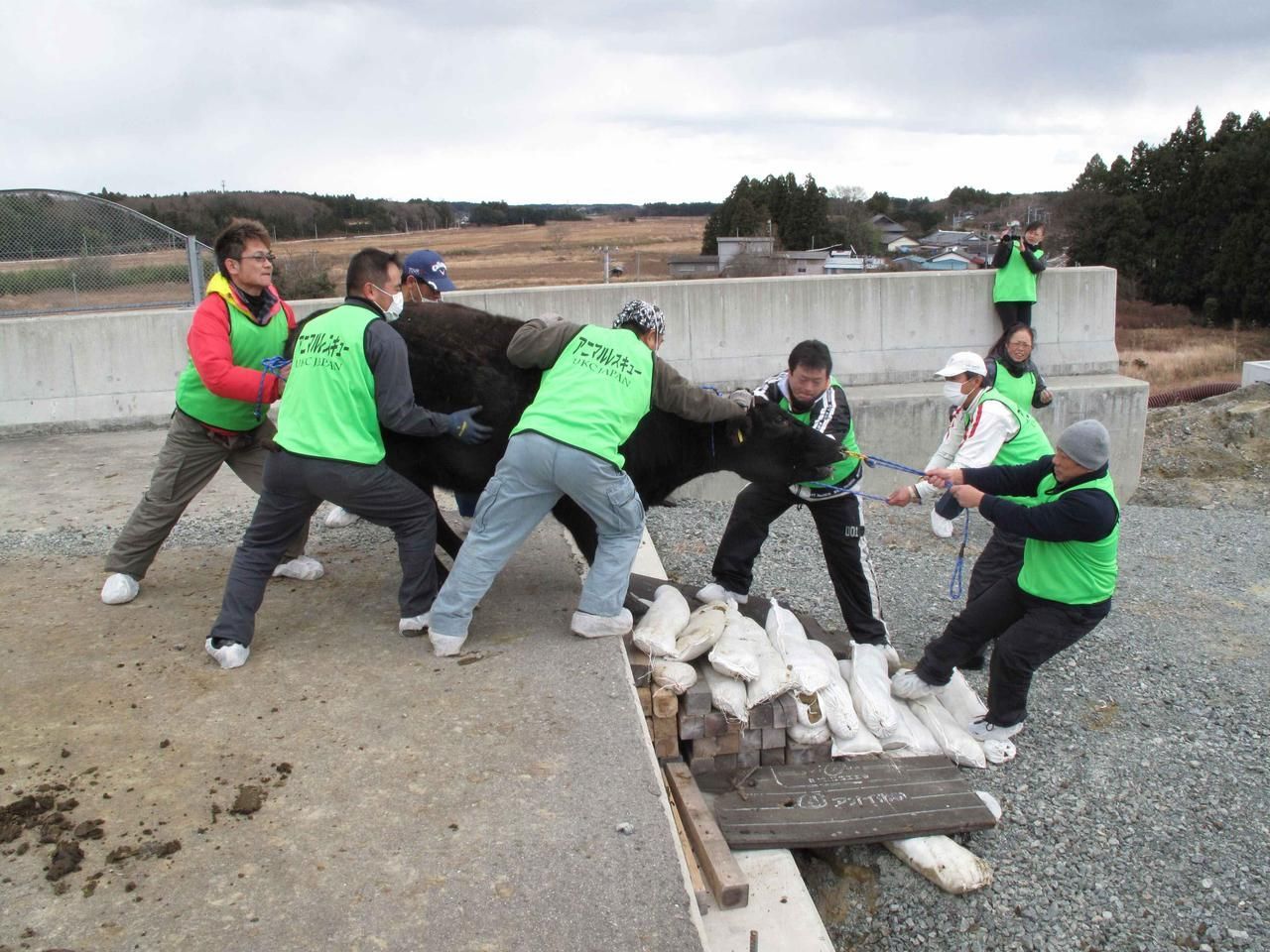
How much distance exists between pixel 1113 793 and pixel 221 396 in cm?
451

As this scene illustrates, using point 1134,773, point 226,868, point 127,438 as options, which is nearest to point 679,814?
point 226,868

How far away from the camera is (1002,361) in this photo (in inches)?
266

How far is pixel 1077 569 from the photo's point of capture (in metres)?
4.59

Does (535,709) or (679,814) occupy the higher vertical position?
(535,709)

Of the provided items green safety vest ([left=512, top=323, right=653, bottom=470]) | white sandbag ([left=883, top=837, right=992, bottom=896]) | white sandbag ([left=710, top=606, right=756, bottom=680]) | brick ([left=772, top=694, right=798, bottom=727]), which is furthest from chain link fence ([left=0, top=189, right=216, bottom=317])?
white sandbag ([left=883, top=837, right=992, bottom=896])

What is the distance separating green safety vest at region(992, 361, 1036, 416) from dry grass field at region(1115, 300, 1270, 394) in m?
18.0

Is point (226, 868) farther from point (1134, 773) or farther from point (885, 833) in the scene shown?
point (1134, 773)

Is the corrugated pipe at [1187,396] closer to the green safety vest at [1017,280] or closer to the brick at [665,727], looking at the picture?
the green safety vest at [1017,280]

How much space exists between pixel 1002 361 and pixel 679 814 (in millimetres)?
4123

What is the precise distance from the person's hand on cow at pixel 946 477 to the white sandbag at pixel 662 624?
1393 mm

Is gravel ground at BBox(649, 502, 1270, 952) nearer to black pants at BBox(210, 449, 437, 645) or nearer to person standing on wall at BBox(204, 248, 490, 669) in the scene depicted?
black pants at BBox(210, 449, 437, 645)

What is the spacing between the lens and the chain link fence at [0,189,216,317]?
9.70 m

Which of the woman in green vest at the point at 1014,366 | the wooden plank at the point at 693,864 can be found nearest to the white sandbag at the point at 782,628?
the wooden plank at the point at 693,864

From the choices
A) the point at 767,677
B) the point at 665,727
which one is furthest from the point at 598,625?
the point at 767,677
